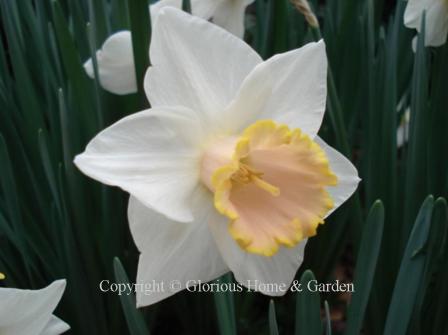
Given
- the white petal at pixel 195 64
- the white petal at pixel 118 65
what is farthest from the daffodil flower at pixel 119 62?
the white petal at pixel 195 64

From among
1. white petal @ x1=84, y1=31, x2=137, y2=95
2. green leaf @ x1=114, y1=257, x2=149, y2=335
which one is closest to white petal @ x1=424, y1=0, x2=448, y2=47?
white petal @ x1=84, y1=31, x2=137, y2=95

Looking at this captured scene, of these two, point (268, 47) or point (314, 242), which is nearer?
point (268, 47)

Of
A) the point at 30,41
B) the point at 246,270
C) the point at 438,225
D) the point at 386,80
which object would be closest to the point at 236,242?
the point at 246,270

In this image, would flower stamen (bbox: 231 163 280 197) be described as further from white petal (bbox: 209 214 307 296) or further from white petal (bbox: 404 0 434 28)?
white petal (bbox: 404 0 434 28)

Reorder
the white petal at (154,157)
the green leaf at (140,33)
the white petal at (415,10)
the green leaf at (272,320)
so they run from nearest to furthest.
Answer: the white petal at (154,157) → the green leaf at (272,320) → the green leaf at (140,33) → the white petal at (415,10)

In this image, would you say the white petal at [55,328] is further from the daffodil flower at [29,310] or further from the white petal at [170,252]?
the white petal at [170,252]

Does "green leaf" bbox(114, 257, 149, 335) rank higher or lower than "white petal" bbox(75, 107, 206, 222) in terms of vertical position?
lower

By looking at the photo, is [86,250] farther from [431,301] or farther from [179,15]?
[431,301]
